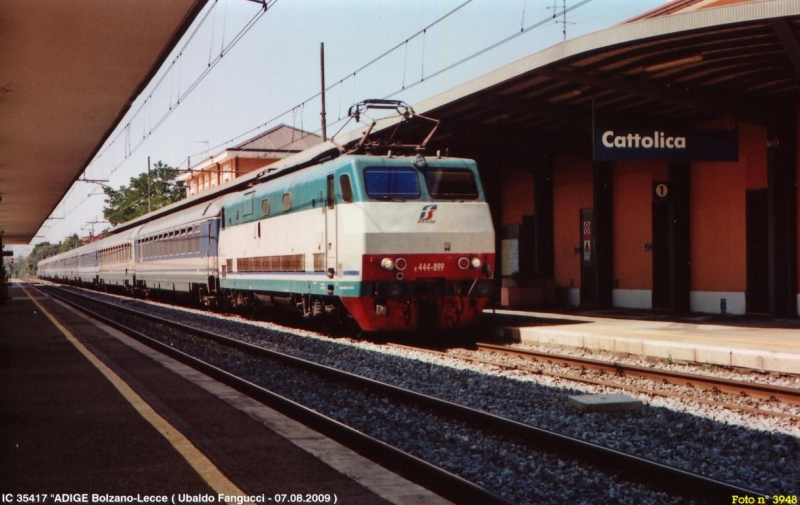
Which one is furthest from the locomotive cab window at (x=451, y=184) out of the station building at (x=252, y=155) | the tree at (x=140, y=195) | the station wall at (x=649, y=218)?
the tree at (x=140, y=195)

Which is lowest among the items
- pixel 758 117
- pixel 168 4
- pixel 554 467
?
pixel 554 467

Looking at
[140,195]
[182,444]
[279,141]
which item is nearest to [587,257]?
[182,444]

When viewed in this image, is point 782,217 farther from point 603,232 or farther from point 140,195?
point 140,195

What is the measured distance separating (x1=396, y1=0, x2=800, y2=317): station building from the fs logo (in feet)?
9.43

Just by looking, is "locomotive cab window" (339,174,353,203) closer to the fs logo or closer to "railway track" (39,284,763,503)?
the fs logo

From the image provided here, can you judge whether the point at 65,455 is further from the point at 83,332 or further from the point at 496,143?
the point at 496,143

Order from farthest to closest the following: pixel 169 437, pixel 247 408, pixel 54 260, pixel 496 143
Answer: pixel 54 260
pixel 496 143
pixel 247 408
pixel 169 437

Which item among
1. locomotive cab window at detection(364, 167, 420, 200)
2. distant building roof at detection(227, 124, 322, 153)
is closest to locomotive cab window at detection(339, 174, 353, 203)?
locomotive cab window at detection(364, 167, 420, 200)

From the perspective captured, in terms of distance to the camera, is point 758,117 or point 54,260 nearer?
point 758,117

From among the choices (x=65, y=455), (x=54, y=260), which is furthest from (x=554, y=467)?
(x=54, y=260)

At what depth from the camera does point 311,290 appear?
15.3m

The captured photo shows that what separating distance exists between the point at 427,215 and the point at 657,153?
4.58m

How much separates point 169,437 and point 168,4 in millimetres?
7998

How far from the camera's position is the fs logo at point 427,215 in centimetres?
1389
